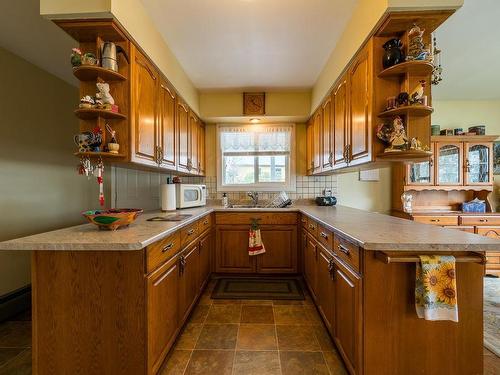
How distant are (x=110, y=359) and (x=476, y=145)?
4704 millimetres

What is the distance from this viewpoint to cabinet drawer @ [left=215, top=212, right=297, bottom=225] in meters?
2.88

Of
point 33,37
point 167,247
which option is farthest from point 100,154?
point 33,37

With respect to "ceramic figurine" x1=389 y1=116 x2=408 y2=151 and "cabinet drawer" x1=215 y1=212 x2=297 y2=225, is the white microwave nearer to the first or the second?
"cabinet drawer" x1=215 y1=212 x2=297 y2=225

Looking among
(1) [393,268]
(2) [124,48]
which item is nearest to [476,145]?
(1) [393,268]

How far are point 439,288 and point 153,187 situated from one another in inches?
114

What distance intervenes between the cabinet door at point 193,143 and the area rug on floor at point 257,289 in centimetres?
147

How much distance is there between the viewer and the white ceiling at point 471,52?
1.80 m

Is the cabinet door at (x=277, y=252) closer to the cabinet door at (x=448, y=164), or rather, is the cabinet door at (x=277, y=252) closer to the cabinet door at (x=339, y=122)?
the cabinet door at (x=339, y=122)

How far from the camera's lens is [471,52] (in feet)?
7.62

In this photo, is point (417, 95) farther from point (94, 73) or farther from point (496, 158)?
point (496, 158)

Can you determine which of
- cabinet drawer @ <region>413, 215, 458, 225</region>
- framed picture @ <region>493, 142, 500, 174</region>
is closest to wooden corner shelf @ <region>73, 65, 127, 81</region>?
cabinet drawer @ <region>413, 215, 458, 225</region>

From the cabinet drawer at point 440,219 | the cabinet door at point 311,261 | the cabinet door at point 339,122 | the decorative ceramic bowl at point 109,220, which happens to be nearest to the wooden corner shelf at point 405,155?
the cabinet door at point 339,122

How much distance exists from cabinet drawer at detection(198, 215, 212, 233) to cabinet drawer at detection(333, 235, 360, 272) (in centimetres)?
135

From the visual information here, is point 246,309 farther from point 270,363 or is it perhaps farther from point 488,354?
point 488,354
